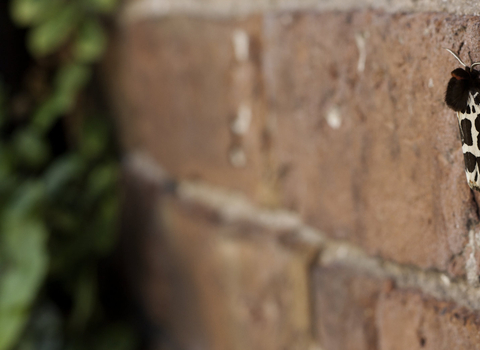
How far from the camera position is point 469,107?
0.33 m

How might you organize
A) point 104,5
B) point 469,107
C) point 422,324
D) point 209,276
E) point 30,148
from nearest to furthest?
1. point 469,107
2. point 422,324
3. point 209,276
4. point 104,5
5. point 30,148

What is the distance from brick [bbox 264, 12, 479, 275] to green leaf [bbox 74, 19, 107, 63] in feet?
1.63

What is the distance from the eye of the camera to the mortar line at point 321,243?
42 cm

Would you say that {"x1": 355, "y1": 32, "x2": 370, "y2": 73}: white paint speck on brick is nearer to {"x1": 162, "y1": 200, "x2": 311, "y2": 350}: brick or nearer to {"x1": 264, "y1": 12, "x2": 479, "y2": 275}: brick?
{"x1": 264, "y1": 12, "x2": 479, "y2": 275}: brick

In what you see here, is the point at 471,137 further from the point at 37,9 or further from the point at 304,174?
the point at 37,9

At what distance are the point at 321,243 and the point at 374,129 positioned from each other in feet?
0.57

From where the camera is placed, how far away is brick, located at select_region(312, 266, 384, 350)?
51cm

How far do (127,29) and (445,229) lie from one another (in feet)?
2.43

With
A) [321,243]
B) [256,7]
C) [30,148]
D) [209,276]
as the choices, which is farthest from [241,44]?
[30,148]

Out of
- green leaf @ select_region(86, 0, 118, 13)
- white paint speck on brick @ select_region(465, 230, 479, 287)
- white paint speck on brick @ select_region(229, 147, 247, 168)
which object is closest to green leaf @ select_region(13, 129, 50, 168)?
green leaf @ select_region(86, 0, 118, 13)

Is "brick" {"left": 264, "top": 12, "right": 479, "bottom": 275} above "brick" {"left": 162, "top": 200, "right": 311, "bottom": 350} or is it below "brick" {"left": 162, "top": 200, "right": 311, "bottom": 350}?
above

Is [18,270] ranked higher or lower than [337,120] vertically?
lower

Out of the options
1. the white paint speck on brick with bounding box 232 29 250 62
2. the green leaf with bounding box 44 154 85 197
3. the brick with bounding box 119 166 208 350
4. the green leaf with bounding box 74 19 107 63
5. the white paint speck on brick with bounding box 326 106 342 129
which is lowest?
the brick with bounding box 119 166 208 350

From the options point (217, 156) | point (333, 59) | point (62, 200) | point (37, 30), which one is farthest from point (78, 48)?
point (333, 59)
